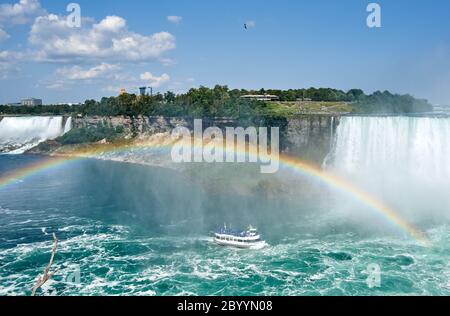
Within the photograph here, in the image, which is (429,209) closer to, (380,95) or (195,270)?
(195,270)

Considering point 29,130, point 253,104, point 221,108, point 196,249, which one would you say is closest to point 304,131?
point 253,104

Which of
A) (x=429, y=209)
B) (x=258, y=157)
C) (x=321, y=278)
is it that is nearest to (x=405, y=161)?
(x=429, y=209)

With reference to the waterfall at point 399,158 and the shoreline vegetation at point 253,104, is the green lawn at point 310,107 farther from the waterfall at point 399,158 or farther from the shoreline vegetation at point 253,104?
the waterfall at point 399,158

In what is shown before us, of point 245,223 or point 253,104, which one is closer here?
point 245,223

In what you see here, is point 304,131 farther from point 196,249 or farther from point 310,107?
point 196,249

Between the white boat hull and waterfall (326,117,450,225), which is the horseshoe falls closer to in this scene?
waterfall (326,117,450,225)
